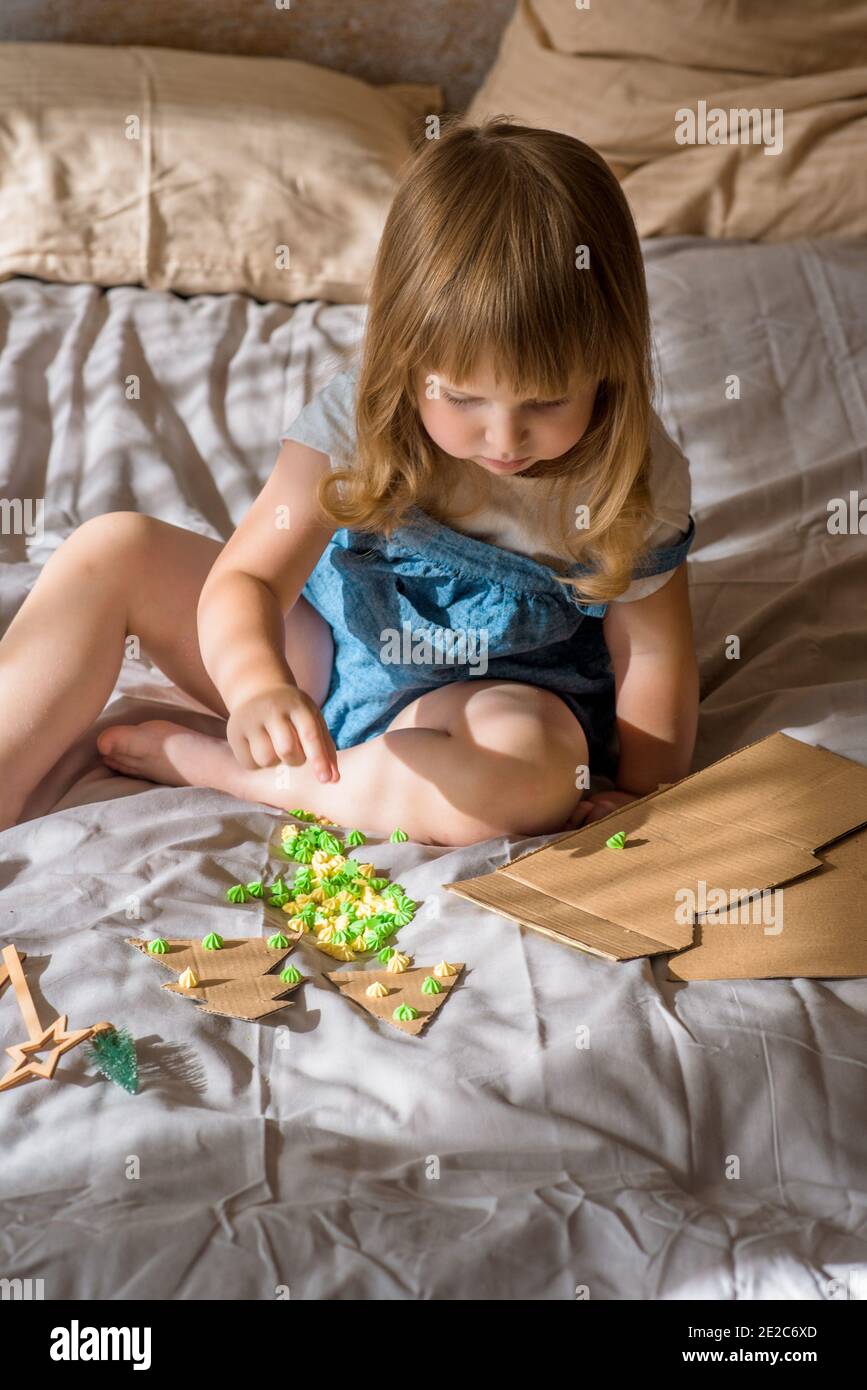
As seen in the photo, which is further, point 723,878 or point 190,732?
point 190,732

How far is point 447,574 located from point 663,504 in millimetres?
186

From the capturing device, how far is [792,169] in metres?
1.88

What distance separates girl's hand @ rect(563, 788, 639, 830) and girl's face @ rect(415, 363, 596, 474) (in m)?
0.29

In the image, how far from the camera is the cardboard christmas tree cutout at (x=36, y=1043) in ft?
2.62

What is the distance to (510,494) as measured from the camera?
1.14m

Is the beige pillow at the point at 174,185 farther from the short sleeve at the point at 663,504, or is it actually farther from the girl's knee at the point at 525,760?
the girl's knee at the point at 525,760

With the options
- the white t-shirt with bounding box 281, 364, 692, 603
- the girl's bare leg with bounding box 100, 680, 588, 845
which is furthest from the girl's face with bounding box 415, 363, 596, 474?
the girl's bare leg with bounding box 100, 680, 588, 845

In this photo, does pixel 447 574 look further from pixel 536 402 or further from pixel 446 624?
pixel 536 402

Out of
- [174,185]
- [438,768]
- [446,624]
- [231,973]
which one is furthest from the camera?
[174,185]

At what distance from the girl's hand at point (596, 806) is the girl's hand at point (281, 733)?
0.25 meters

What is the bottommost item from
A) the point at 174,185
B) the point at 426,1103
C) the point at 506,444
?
the point at 426,1103

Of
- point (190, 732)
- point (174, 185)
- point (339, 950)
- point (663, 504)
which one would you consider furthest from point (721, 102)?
point (339, 950)

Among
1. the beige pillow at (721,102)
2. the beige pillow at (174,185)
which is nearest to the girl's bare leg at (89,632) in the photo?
the beige pillow at (174,185)

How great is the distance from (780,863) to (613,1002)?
0.21 m
